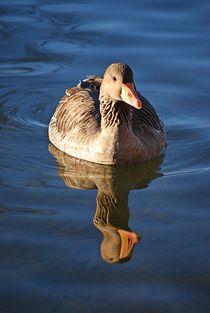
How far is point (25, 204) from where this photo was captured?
928 centimetres

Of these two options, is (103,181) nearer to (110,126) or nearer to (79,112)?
(110,126)

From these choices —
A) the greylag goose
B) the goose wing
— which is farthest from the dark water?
the goose wing

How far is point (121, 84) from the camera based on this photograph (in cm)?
980

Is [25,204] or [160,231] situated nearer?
[160,231]

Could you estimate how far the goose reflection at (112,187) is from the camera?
834 cm

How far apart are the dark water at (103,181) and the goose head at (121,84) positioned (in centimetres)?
101

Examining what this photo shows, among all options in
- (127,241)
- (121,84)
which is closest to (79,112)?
(121,84)

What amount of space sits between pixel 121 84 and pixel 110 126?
83 centimetres

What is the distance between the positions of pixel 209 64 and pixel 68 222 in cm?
566

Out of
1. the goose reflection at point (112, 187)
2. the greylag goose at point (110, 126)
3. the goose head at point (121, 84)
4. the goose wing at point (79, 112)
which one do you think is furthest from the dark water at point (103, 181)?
the goose head at point (121, 84)

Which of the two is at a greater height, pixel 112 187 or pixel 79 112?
pixel 79 112

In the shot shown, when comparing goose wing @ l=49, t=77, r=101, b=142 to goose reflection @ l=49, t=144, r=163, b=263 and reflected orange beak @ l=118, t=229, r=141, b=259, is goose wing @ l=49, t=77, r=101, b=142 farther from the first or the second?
reflected orange beak @ l=118, t=229, r=141, b=259
